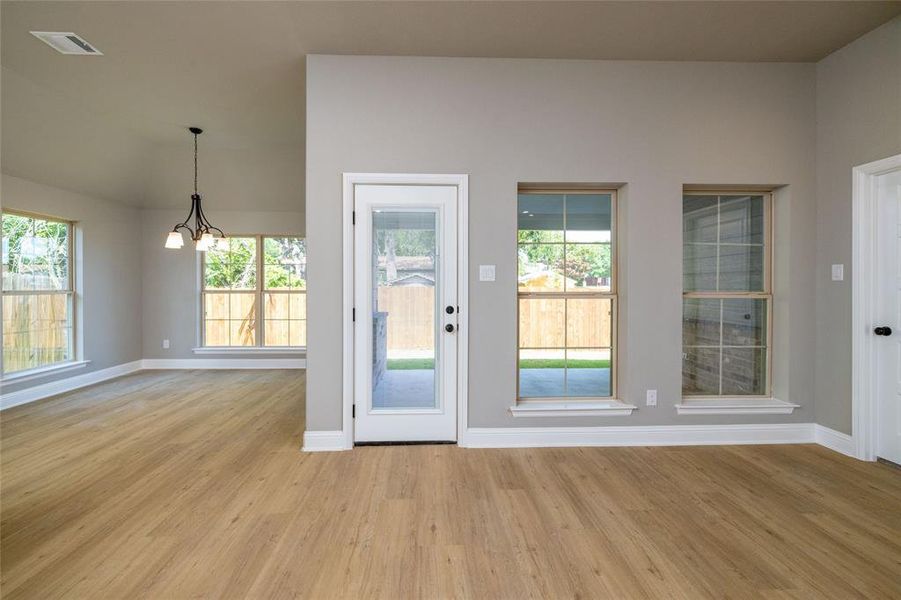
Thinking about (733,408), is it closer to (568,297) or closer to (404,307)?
(568,297)

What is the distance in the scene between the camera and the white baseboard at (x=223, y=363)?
20.2 feet

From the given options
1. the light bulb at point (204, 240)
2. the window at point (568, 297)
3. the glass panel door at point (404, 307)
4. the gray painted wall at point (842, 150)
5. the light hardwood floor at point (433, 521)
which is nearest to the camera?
the light hardwood floor at point (433, 521)

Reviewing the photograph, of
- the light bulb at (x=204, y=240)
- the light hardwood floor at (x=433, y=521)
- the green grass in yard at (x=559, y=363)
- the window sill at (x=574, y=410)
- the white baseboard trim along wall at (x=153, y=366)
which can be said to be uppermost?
the light bulb at (x=204, y=240)

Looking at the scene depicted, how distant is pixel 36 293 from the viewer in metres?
4.70

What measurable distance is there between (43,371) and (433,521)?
5099 millimetres

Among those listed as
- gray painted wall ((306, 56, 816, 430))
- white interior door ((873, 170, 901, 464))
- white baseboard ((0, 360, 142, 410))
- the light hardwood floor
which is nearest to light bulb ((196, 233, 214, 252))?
the light hardwood floor

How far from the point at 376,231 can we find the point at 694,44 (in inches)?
104

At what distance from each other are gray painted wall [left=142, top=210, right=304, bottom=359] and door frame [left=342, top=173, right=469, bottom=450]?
349cm

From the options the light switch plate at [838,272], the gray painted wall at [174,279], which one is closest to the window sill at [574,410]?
the light switch plate at [838,272]

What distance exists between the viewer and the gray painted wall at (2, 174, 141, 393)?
480 centimetres

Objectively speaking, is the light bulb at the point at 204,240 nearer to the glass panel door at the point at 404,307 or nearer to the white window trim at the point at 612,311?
the glass panel door at the point at 404,307

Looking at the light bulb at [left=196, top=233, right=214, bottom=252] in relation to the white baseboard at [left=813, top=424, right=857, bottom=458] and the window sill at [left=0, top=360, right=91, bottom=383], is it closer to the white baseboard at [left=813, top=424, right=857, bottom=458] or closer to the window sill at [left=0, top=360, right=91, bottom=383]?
the window sill at [left=0, top=360, right=91, bottom=383]

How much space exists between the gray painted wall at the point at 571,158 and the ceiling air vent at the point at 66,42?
5.12ft

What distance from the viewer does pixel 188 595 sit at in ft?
5.38
